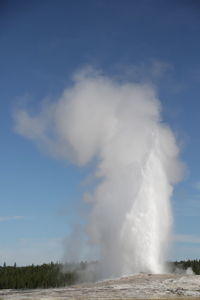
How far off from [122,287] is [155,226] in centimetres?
2148

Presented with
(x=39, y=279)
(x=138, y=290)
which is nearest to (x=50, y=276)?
(x=39, y=279)

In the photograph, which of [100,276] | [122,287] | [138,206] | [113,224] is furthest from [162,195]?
[122,287]

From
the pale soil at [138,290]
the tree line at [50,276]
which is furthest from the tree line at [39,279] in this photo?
the pale soil at [138,290]

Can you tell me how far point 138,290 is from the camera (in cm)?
5512

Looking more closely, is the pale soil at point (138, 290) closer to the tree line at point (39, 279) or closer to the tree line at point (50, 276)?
the tree line at point (50, 276)

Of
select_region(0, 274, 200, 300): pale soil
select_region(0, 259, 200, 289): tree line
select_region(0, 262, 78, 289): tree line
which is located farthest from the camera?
select_region(0, 262, 78, 289): tree line

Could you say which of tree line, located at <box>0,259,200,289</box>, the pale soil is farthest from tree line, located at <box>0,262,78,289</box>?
the pale soil

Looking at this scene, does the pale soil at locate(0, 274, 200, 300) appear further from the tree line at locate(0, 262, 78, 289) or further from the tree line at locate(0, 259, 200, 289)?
the tree line at locate(0, 262, 78, 289)

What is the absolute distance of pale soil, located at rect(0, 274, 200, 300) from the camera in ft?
170

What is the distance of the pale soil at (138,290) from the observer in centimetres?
5194

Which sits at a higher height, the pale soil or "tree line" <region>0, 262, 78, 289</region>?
"tree line" <region>0, 262, 78, 289</region>

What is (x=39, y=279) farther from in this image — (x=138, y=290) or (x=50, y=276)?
(x=138, y=290)

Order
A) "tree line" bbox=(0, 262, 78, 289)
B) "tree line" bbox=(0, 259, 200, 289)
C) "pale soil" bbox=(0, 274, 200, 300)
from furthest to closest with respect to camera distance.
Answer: "tree line" bbox=(0, 262, 78, 289)
"tree line" bbox=(0, 259, 200, 289)
"pale soil" bbox=(0, 274, 200, 300)

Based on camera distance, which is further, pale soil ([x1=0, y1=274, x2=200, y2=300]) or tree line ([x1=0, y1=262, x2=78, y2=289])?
tree line ([x1=0, y1=262, x2=78, y2=289])
